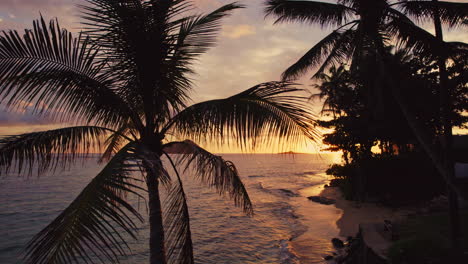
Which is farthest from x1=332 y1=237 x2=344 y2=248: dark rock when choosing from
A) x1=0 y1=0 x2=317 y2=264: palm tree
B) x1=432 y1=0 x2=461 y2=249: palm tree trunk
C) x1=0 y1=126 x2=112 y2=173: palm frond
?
x1=0 y1=126 x2=112 y2=173: palm frond

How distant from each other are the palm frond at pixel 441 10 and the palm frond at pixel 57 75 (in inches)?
292

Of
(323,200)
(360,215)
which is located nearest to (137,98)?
(360,215)

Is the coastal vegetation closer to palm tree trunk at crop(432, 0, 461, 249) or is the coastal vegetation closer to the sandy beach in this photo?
palm tree trunk at crop(432, 0, 461, 249)

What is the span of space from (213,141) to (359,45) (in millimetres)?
5198

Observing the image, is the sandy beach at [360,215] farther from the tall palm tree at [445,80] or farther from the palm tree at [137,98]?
the palm tree at [137,98]

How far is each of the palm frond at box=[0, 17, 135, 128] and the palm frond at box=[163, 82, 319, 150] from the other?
155cm

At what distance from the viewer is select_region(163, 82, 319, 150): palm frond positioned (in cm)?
380

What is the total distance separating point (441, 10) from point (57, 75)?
334 inches

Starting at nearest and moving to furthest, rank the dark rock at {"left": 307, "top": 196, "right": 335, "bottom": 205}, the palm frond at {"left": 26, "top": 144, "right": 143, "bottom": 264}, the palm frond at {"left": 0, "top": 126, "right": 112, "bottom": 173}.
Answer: the palm frond at {"left": 26, "top": 144, "right": 143, "bottom": 264}
the palm frond at {"left": 0, "top": 126, "right": 112, "bottom": 173}
the dark rock at {"left": 307, "top": 196, "right": 335, "bottom": 205}

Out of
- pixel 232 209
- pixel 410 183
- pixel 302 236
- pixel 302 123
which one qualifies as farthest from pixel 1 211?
pixel 410 183

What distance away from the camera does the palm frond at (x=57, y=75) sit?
3.56 meters

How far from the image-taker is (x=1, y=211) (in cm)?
2533

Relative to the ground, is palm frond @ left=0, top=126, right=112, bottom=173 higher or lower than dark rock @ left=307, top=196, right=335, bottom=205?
higher

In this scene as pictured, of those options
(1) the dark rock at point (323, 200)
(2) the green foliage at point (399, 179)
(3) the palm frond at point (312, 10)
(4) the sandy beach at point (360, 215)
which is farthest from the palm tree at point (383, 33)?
(1) the dark rock at point (323, 200)
